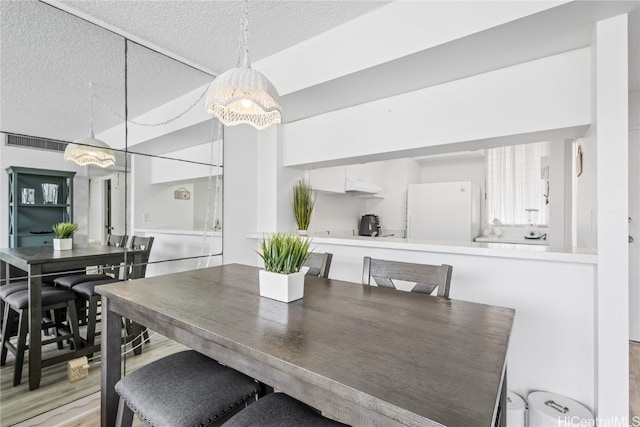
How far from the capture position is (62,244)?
184 centimetres

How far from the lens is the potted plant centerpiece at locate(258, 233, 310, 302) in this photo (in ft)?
3.95

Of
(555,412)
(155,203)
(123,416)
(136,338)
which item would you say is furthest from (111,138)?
(555,412)

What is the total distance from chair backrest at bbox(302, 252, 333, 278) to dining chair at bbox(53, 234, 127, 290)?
1.35 m

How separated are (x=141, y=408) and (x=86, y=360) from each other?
1369mm

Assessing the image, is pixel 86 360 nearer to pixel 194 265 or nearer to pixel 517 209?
pixel 194 265

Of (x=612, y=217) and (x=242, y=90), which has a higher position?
(x=242, y=90)

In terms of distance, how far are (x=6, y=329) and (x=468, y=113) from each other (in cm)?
301

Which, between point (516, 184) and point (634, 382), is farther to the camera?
point (516, 184)

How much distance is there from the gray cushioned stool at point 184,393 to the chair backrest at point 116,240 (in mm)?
1238

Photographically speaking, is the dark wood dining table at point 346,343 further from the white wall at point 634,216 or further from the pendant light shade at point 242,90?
the white wall at point 634,216

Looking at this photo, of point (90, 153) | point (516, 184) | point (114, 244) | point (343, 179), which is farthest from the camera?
point (516, 184)

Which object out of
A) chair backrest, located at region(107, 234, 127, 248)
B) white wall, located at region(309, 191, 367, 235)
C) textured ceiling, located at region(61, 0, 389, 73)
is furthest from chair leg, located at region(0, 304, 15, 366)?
white wall, located at region(309, 191, 367, 235)

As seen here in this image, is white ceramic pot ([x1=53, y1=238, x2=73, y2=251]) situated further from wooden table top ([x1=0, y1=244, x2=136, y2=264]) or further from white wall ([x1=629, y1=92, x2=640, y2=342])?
white wall ([x1=629, y1=92, x2=640, y2=342])

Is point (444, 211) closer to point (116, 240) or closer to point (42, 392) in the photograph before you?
point (116, 240)
